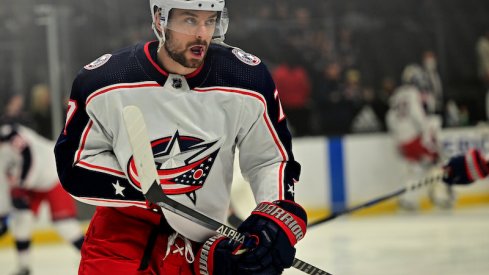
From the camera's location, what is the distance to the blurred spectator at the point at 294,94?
942 cm

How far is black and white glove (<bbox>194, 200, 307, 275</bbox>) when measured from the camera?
88.2 inches

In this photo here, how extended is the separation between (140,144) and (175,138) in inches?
6.7

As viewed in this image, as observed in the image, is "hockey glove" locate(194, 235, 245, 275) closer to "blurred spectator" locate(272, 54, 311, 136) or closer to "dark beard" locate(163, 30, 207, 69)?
"dark beard" locate(163, 30, 207, 69)

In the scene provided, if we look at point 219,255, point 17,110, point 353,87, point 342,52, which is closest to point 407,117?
point 353,87

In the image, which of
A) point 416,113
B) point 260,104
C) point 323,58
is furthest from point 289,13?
point 260,104

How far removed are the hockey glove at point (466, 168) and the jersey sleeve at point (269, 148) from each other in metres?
1.55

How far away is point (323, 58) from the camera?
9.87 metres

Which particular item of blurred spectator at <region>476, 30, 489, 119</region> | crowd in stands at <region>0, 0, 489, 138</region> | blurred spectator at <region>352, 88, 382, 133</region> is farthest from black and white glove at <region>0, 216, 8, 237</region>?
blurred spectator at <region>476, 30, 489, 119</region>

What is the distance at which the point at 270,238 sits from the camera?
7.38 ft

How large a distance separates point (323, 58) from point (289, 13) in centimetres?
57

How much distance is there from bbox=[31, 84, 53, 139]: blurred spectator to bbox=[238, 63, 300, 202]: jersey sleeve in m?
6.01

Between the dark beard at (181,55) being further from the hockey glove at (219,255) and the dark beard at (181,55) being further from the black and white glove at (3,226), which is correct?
the black and white glove at (3,226)

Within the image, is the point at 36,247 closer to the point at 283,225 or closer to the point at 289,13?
the point at 289,13

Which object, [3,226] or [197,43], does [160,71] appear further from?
[3,226]
